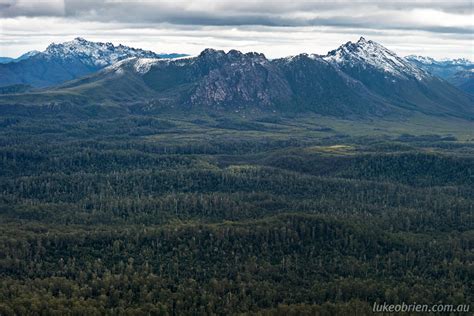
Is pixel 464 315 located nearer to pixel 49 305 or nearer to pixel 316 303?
pixel 316 303

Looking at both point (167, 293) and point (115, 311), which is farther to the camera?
point (167, 293)

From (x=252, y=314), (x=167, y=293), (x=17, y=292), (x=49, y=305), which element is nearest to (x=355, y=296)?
(x=252, y=314)

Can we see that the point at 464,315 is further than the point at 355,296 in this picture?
No

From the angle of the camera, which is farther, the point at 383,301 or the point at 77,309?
the point at 383,301

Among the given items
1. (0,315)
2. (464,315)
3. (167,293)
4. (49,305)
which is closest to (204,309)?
(167,293)

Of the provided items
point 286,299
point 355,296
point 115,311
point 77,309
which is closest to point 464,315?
point 355,296

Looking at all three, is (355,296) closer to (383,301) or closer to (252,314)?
(383,301)

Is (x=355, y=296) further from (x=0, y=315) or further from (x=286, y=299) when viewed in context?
(x=0, y=315)
